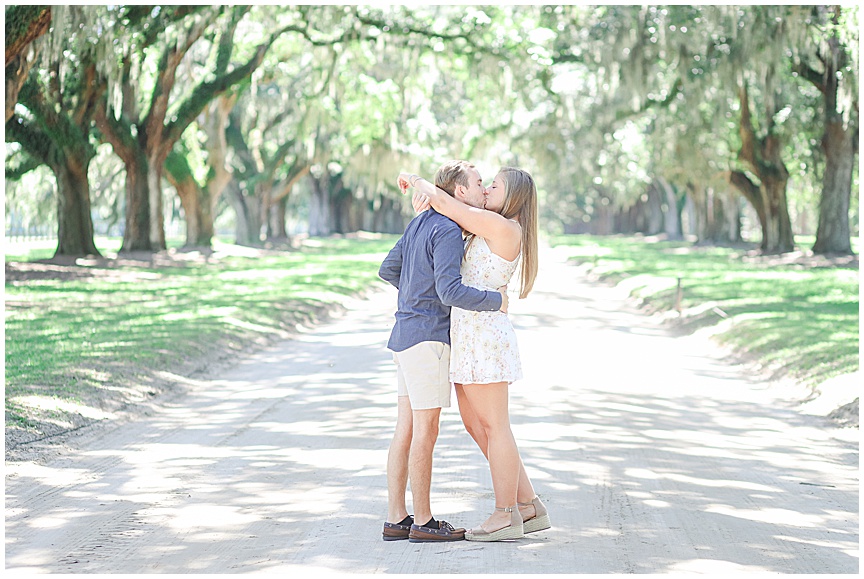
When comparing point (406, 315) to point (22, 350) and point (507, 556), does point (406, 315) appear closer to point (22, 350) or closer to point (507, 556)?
point (507, 556)

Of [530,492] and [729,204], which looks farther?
[729,204]

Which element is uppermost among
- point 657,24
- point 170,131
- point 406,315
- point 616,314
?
point 657,24

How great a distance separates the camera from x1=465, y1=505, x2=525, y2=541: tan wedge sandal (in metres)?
5.36

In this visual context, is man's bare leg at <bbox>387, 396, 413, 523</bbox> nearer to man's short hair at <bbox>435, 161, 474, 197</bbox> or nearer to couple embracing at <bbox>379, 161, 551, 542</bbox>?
couple embracing at <bbox>379, 161, 551, 542</bbox>

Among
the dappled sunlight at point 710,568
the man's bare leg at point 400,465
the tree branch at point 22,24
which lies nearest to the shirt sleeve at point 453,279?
the man's bare leg at point 400,465

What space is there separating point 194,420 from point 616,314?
11.2 metres

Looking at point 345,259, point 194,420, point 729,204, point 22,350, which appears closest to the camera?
point 194,420

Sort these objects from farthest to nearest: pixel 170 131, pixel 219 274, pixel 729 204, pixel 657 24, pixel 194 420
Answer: pixel 729 204 → pixel 170 131 → pixel 219 274 → pixel 657 24 → pixel 194 420

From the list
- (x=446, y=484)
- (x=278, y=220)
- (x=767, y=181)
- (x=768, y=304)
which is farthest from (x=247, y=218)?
(x=446, y=484)

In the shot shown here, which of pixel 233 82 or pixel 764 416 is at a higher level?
pixel 233 82

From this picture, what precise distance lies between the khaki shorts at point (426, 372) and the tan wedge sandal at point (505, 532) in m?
0.61

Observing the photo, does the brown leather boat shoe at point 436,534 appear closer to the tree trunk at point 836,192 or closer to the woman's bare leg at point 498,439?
the woman's bare leg at point 498,439

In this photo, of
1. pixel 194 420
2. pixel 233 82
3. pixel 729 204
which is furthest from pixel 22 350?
pixel 729 204

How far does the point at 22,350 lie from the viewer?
11.6 metres
